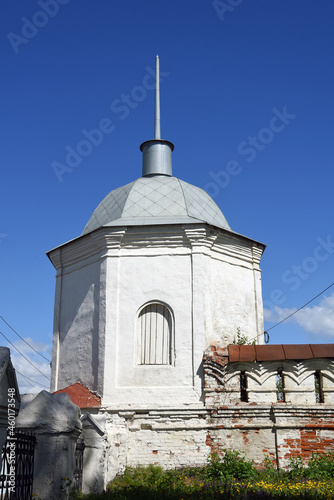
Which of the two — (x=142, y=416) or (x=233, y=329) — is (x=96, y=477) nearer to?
(x=142, y=416)

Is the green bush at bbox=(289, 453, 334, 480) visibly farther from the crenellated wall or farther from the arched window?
the arched window

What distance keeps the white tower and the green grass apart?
4.27ft

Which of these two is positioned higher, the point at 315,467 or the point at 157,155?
the point at 157,155

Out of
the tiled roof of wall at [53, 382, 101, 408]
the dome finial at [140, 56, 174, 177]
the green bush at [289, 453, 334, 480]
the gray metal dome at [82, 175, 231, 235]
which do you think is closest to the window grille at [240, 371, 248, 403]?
the green bush at [289, 453, 334, 480]

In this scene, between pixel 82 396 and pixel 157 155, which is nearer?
pixel 82 396

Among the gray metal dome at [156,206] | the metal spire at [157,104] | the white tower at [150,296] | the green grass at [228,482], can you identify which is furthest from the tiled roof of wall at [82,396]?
the metal spire at [157,104]

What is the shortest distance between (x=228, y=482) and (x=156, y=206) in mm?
6148

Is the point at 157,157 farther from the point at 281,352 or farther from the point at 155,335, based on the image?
the point at 281,352

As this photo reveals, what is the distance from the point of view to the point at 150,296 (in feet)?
36.8

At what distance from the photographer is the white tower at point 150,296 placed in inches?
419

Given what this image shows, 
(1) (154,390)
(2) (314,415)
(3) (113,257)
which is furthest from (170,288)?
(2) (314,415)

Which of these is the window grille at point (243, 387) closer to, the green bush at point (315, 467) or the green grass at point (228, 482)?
the green grass at point (228, 482)

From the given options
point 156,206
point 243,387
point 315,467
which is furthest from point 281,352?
point 156,206

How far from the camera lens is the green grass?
7.29 meters
